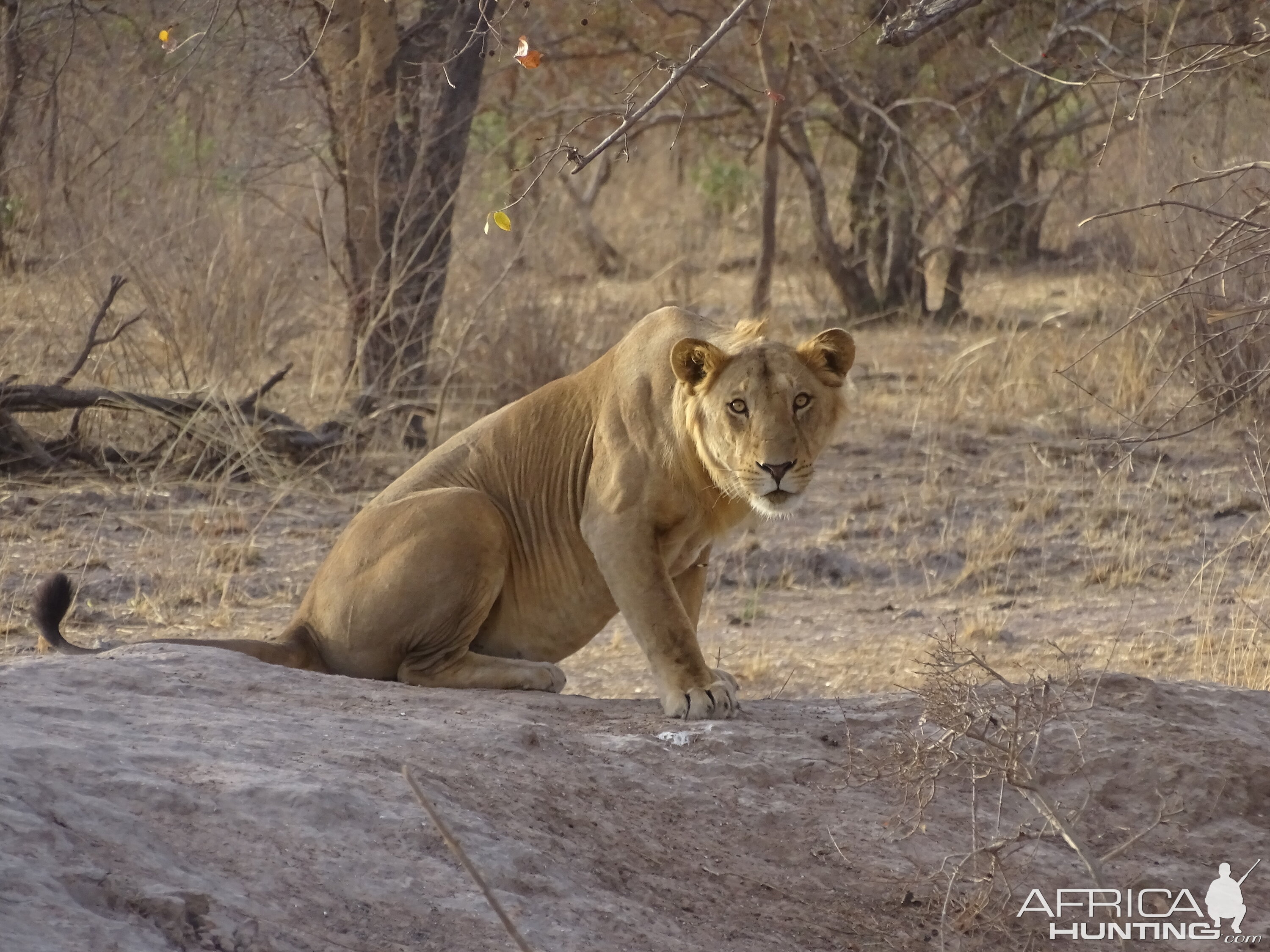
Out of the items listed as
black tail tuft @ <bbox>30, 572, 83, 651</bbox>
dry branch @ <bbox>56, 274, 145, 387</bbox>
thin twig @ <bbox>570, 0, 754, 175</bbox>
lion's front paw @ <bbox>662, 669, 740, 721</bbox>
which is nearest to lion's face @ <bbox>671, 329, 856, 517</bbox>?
lion's front paw @ <bbox>662, 669, 740, 721</bbox>

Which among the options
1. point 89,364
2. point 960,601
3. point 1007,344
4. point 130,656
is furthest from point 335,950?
point 1007,344

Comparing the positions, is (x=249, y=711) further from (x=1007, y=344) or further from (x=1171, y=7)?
(x=1171, y=7)

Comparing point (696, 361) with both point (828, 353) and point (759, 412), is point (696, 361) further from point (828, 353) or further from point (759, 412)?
point (828, 353)

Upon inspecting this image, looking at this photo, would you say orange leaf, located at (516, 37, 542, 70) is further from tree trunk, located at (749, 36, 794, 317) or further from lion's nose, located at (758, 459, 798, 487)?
tree trunk, located at (749, 36, 794, 317)

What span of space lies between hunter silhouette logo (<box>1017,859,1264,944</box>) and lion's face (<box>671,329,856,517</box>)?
117cm

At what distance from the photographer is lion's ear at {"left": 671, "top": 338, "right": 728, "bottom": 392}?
4.25 m

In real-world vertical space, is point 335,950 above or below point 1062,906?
above

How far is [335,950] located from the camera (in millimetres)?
2658

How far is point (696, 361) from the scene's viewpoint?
4293 mm

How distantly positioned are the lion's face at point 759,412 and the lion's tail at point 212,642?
126 centimetres

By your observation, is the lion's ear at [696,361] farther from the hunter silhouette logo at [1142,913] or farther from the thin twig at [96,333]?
the thin twig at [96,333]

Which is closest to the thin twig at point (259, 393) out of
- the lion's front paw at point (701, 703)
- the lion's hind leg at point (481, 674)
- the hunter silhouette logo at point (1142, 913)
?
the lion's hind leg at point (481, 674)

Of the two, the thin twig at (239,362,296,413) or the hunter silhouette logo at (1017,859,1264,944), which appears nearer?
the hunter silhouette logo at (1017,859,1264,944)

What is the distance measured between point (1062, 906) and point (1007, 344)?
702cm
